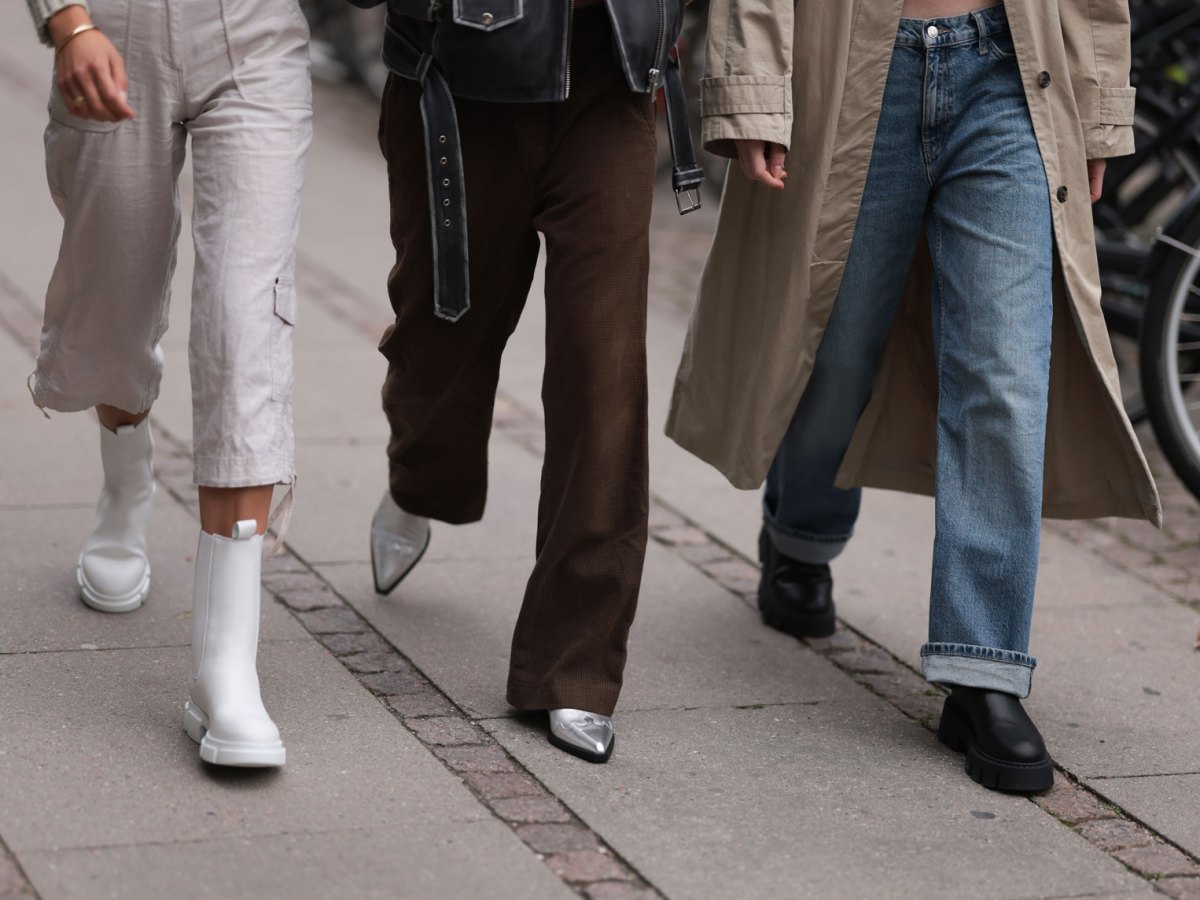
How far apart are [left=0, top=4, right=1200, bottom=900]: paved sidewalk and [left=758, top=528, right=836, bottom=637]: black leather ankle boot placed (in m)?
0.06

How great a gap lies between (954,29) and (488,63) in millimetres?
865

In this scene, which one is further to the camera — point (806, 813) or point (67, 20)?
point (806, 813)

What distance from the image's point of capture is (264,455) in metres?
3.01

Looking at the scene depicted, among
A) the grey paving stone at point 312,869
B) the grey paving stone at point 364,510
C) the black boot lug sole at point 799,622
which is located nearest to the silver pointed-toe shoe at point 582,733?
the grey paving stone at point 312,869

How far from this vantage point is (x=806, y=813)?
3.12 m

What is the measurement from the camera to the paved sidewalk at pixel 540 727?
2.84 meters

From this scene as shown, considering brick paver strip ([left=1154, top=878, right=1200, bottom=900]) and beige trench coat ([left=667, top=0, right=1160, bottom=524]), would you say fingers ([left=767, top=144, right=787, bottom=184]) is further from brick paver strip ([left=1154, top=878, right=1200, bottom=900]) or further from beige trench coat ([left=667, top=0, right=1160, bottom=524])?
brick paver strip ([left=1154, top=878, right=1200, bottom=900])

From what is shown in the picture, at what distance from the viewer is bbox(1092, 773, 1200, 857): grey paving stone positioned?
3152 mm

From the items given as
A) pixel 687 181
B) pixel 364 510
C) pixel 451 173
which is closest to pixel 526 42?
pixel 451 173

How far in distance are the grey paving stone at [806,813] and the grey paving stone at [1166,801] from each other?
0.60 ft

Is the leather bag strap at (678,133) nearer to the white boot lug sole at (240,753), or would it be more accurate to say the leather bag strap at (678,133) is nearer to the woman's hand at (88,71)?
the woman's hand at (88,71)

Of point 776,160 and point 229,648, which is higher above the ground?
point 776,160

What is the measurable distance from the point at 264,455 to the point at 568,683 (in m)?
0.70

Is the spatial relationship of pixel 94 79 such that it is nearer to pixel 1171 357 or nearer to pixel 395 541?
pixel 395 541
